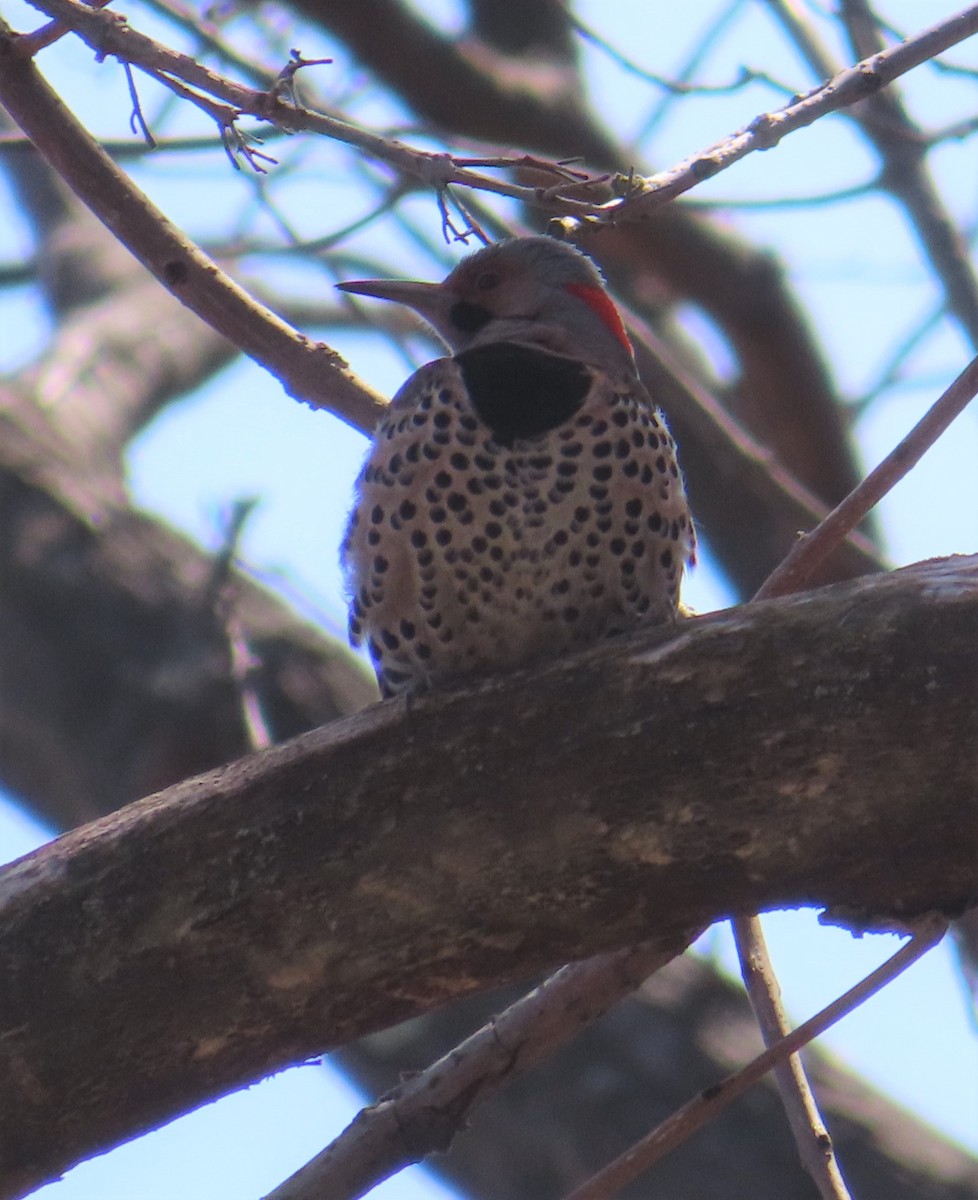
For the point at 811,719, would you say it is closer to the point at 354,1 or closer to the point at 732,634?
the point at 732,634

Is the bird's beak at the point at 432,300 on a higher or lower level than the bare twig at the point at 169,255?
higher

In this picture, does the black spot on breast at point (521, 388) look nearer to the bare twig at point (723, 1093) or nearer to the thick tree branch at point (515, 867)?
the thick tree branch at point (515, 867)

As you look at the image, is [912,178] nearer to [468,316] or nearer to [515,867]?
[468,316]

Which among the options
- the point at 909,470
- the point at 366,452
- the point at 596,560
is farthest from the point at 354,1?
the point at 909,470

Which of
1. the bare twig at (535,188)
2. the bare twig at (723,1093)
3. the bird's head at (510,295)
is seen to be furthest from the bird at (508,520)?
the bare twig at (723,1093)

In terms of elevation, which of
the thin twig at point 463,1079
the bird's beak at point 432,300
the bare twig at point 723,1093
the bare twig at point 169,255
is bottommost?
the bare twig at point 723,1093

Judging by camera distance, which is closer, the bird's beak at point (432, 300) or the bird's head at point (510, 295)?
the bird's head at point (510, 295)

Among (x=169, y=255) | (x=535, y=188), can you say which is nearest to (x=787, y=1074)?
(x=535, y=188)
